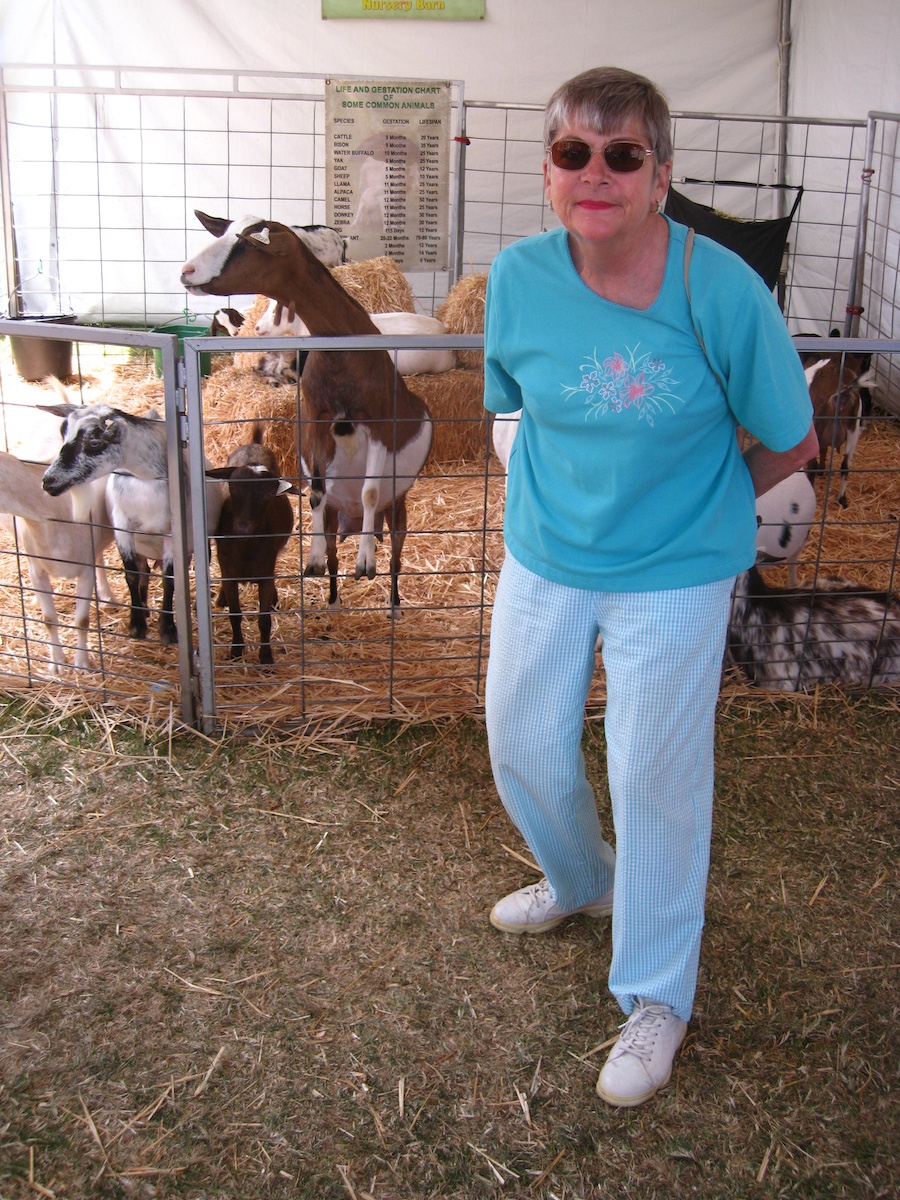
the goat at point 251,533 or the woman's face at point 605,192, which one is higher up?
the woman's face at point 605,192

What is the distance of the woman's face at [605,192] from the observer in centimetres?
201

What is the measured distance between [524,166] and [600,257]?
7.96 m

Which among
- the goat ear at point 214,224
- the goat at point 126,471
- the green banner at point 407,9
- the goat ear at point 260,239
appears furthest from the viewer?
the green banner at point 407,9

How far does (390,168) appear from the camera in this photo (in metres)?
7.88

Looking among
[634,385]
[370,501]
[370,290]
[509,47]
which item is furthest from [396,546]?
[509,47]

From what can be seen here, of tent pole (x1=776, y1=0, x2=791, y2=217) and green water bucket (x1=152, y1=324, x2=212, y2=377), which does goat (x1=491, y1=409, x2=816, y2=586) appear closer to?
green water bucket (x1=152, y1=324, x2=212, y2=377)

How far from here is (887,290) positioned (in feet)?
27.3

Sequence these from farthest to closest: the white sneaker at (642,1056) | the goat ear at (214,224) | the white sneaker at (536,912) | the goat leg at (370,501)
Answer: the goat ear at (214,224) → the goat leg at (370,501) → the white sneaker at (536,912) → the white sneaker at (642,1056)

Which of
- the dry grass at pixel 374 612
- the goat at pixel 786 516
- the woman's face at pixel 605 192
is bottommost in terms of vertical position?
the dry grass at pixel 374 612

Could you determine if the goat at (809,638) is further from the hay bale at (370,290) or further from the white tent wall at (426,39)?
the white tent wall at (426,39)

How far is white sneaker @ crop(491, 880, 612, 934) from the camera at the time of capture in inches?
116

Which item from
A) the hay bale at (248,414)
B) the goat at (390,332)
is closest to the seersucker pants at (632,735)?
the hay bale at (248,414)

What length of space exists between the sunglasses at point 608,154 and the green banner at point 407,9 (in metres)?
7.96

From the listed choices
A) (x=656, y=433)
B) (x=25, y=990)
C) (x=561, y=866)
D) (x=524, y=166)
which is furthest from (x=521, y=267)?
(x=524, y=166)
